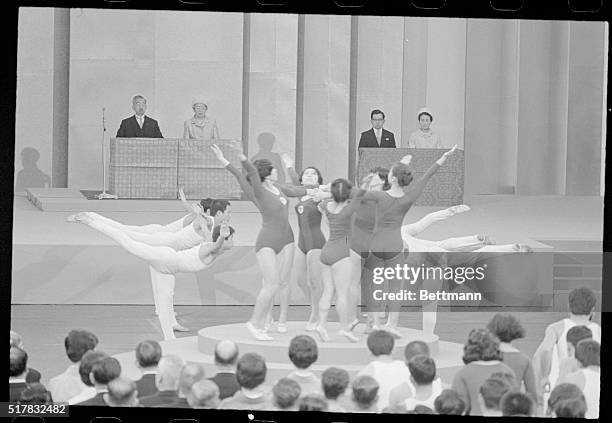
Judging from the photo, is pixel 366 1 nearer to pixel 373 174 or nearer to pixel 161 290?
pixel 373 174

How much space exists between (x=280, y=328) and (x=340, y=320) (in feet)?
1.01

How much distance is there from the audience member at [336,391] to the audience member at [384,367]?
100 millimetres

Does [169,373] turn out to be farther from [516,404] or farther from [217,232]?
[516,404]

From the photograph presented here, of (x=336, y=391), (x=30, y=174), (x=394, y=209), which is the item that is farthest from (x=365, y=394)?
(x=30, y=174)

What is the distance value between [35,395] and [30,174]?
3.63 feet

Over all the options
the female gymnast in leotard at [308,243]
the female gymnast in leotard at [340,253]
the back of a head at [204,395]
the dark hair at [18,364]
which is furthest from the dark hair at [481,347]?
the dark hair at [18,364]

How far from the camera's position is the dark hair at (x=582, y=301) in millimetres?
8445

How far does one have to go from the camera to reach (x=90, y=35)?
8.38m

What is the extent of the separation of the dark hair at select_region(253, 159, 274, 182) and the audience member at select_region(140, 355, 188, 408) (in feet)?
3.35

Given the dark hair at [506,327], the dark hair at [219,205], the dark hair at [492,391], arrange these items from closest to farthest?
the dark hair at [492,391]
the dark hair at [506,327]
the dark hair at [219,205]

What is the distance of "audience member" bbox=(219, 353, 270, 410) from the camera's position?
27.2ft

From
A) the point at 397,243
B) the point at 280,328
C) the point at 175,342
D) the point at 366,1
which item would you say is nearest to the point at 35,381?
the point at 175,342

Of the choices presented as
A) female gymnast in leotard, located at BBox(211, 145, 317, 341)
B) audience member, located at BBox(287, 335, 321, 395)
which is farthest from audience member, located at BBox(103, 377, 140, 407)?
audience member, located at BBox(287, 335, 321, 395)

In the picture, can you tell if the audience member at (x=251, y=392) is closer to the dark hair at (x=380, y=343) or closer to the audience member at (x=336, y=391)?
the audience member at (x=336, y=391)
